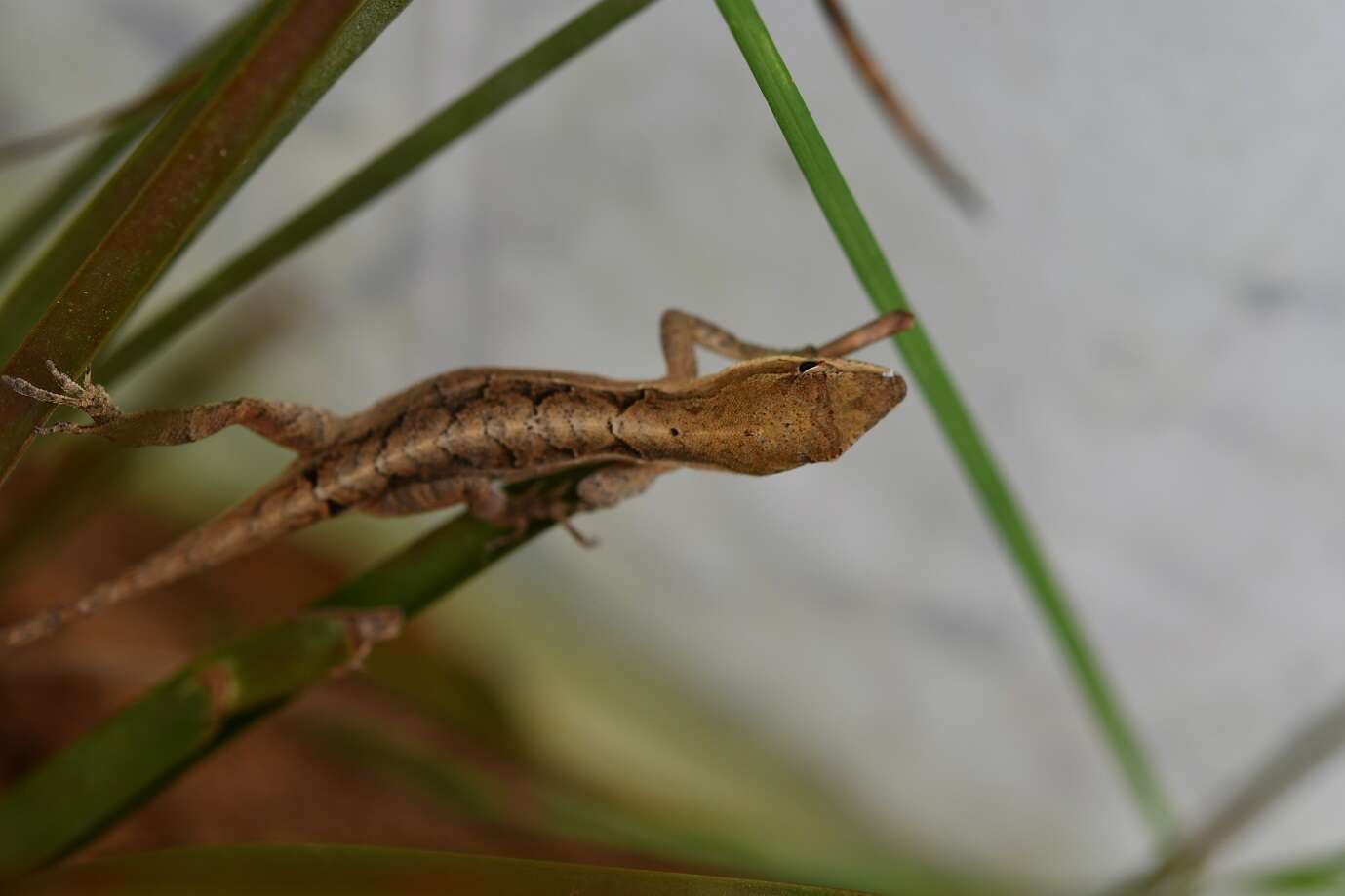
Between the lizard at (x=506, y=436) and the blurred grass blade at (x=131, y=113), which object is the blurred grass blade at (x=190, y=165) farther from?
the lizard at (x=506, y=436)

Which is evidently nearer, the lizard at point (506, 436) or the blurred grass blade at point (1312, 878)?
the lizard at point (506, 436)

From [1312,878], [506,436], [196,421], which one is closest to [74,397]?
[196,421]

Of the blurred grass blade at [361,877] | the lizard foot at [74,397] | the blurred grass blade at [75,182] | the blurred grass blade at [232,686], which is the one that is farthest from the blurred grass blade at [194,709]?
the blurred grass blade at [75,182]

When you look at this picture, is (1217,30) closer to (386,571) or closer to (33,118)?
(386,571)

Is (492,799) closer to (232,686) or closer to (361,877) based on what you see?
(232,686)

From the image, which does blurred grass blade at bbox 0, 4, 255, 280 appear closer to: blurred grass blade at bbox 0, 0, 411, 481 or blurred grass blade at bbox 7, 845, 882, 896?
blurred grass blade at bbox 0, 0, 411, 481

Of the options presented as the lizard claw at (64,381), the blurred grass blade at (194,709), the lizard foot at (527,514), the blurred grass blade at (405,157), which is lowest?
the blurred grass blade at (194,709)
